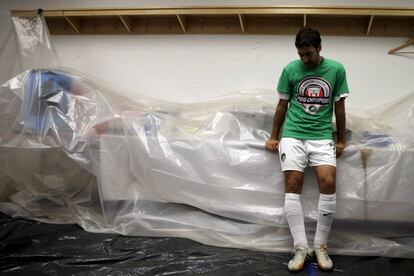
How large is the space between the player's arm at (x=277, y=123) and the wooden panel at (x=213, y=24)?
0.83m

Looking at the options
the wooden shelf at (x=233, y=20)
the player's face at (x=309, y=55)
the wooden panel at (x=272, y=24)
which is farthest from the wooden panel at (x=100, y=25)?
the player's face at (x=309, y=55)

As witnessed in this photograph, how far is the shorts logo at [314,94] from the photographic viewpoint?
1.46 metres

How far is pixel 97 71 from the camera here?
2.40m

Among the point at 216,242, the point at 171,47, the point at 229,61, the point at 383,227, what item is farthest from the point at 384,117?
the point at 171,47

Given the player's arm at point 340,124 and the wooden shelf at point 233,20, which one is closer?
the player's arm at point 340,124

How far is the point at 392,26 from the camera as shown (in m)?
2.01

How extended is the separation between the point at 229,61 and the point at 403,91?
1.14 m

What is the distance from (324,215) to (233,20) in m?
1.39

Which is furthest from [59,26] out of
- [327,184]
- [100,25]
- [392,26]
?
[392,26]

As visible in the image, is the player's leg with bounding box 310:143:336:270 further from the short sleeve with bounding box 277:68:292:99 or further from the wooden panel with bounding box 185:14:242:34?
the wooden panel with bounding box 185:14:242:34

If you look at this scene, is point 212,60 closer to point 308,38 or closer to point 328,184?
point 308,38

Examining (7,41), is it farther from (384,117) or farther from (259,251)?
(384,117)

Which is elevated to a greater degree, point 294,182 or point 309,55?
point 309,55

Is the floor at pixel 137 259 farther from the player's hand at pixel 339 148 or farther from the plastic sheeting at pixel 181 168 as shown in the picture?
the player's hand at pixel 339 148
